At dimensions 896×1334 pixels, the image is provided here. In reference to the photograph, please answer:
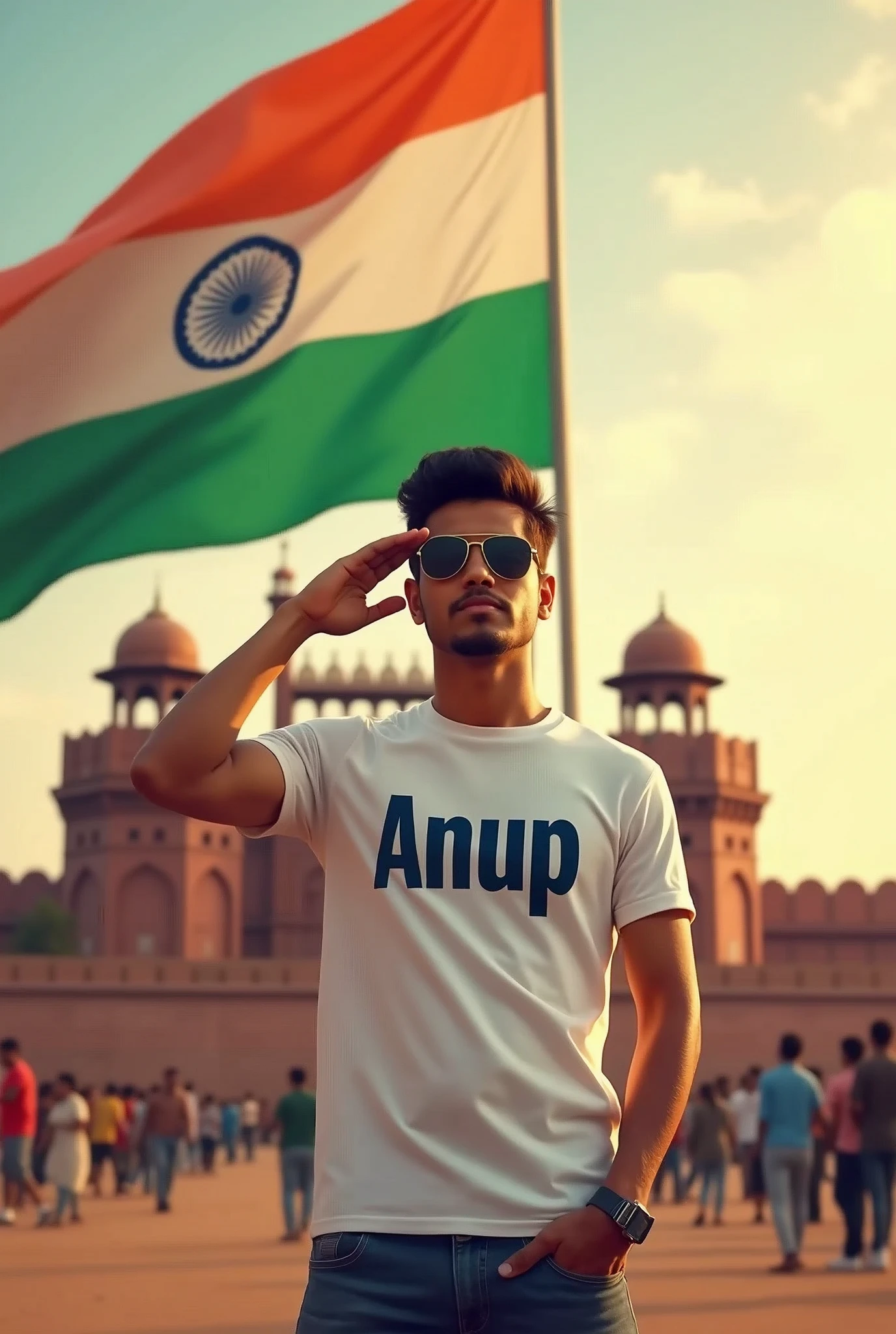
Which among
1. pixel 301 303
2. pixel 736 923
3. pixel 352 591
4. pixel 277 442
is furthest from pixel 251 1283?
pixel 736 923

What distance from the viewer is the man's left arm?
6.40 ft

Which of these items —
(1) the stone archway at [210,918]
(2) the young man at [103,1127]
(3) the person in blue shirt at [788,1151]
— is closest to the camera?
(3) the person in blue shirt at [788,1151]

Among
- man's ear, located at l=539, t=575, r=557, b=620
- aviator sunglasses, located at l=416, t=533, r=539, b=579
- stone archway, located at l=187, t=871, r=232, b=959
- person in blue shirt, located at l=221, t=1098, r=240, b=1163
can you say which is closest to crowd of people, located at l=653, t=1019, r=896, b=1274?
man's ear, located at l=539, t=575, r=557, b=620

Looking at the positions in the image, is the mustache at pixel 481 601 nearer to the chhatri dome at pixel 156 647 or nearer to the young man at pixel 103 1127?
the young man at pixel 103 1127

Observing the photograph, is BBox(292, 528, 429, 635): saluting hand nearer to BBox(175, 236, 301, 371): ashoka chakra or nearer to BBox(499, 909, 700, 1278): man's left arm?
BBox(499, 909, 700, 1278): man's left arm

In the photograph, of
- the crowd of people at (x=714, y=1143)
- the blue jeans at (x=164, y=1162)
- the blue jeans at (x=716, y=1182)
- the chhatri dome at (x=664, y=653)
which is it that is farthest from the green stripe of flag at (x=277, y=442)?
the chhatri dome at (x=664, y=653)

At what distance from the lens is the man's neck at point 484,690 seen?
2203 millimetres

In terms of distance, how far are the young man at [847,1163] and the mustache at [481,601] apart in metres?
6.58

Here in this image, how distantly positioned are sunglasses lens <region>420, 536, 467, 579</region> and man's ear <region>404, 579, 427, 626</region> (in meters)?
0.09

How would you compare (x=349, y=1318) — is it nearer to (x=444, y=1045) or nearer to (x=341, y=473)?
(x=444, y=1045)

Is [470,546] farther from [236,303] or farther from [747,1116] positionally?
[747,1116]

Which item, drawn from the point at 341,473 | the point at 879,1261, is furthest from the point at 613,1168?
the point at 879,1261

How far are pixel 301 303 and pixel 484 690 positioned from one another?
369 centimetres

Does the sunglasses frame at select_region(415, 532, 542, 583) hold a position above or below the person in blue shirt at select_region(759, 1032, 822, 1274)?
above
